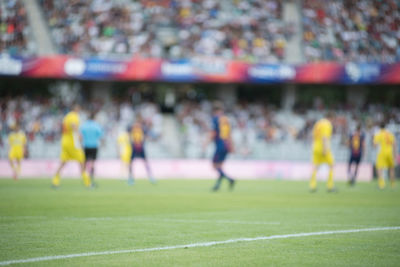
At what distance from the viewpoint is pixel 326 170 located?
29.4 metres

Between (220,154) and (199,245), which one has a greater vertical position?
(199,245)

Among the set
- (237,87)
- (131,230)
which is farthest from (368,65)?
(131,230)

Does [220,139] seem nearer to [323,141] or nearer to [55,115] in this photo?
[323,141]

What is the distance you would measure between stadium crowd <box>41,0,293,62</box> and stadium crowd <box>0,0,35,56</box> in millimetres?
1387

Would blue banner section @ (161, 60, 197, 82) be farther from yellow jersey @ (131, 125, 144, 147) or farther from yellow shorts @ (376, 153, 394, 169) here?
yellow shorts @ (376, 153, 394, 169)

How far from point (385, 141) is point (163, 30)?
56.3 feet

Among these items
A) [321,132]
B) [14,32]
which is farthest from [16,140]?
[321,132]

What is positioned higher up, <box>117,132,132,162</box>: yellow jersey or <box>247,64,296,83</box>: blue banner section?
<box>117,132,132,162</box>: yellow jersey

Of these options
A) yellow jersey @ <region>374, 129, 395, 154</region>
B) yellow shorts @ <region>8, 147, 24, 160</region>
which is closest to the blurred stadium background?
yellow shorts @ <region>8, 147, 24, 160</region>

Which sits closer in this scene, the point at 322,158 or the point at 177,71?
the point at 322,158

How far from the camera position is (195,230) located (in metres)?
8.29

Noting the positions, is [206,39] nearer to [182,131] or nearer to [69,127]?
[182,131]

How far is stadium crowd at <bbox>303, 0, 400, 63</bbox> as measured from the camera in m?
36.2

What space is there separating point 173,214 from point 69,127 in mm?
7186
